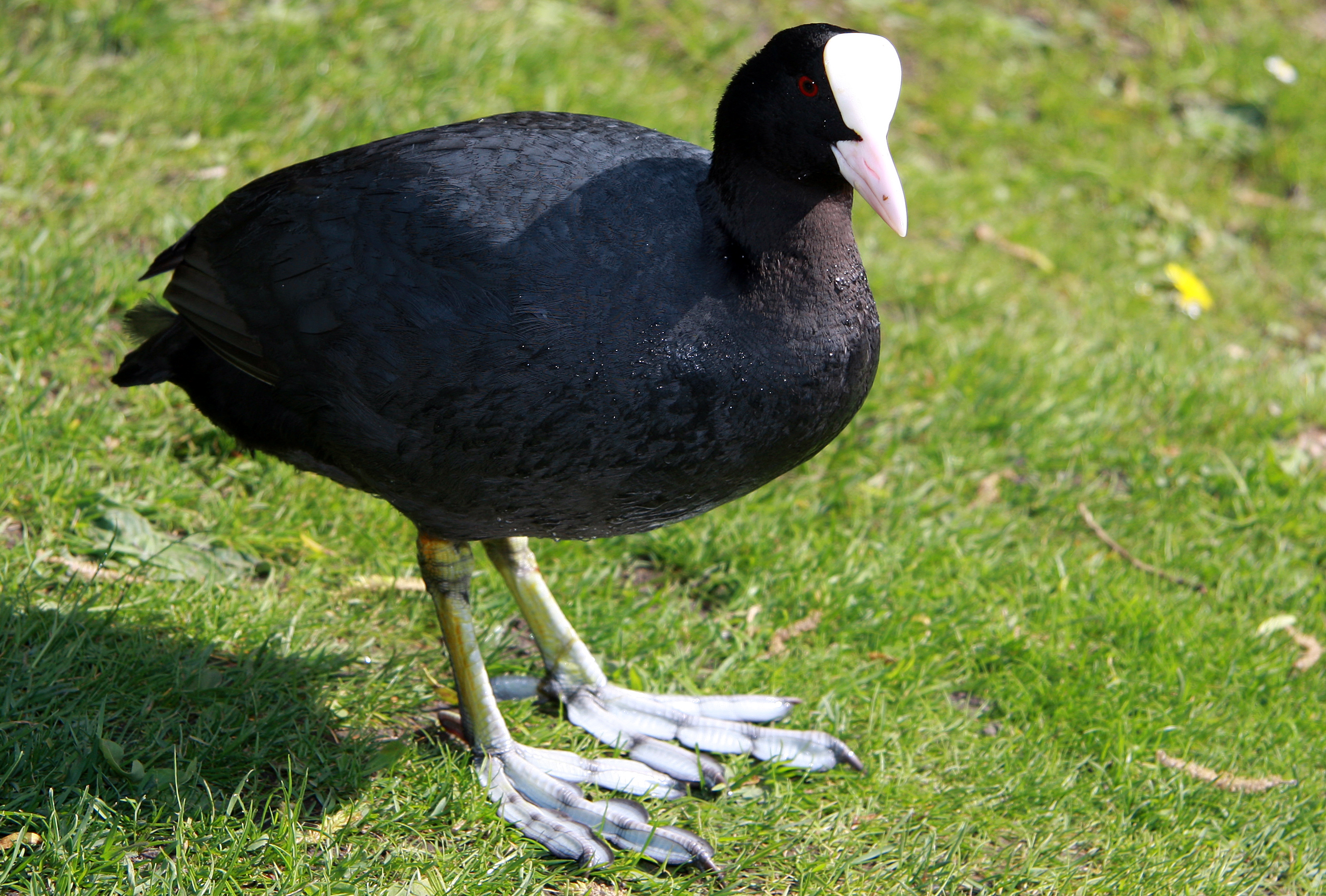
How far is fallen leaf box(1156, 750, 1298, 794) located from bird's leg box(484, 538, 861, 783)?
33.5 inches

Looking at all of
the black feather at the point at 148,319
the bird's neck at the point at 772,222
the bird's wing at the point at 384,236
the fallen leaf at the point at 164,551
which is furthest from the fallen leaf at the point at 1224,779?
the black feather at the point at 148,319

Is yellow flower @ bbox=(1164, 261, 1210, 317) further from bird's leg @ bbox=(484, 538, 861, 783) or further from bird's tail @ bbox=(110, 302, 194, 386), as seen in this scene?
bird's tail @ bbox=(110, 302, 194, 386)

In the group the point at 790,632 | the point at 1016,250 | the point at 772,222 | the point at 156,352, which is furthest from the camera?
the point at 1016,250

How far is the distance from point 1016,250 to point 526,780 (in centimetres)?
364

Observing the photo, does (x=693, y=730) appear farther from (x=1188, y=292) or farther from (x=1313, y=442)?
(x=1188, y=292)

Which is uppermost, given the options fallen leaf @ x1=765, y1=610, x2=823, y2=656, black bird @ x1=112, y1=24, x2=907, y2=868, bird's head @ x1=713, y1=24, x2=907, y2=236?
bird's head @ x1=713, y1=24, x2=907, y2=236

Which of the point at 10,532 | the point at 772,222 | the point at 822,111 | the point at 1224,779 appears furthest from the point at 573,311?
the point at 1224,779

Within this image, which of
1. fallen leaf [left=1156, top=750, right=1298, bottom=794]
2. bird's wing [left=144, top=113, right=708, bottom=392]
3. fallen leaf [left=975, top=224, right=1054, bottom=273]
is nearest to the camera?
bird's wing [left=144, top=113, right=708, bottom=392]

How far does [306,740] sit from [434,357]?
3.16 feet

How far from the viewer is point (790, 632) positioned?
3.42 meters

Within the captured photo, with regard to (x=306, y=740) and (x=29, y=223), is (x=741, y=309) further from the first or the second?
(x=29, y=223)

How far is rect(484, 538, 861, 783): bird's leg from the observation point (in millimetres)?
2992

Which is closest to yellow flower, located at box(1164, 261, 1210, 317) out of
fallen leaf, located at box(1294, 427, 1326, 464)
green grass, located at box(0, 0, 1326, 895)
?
green grass, located at box(0, 0, 1326, 895)

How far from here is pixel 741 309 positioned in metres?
2.39
